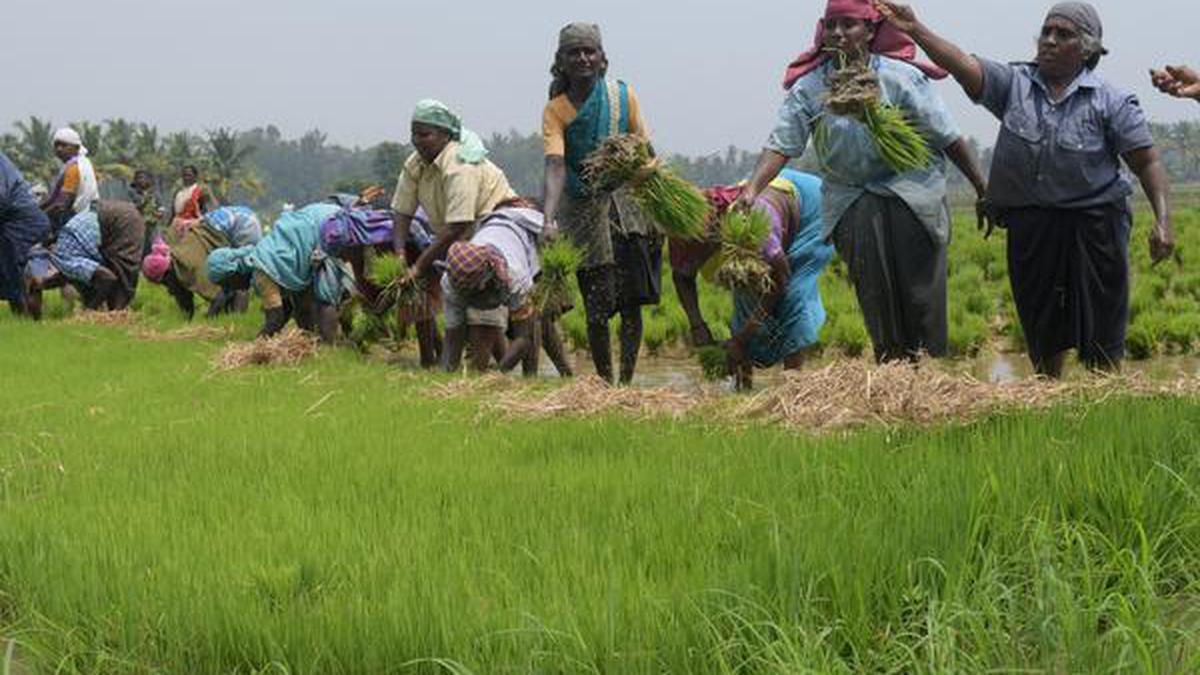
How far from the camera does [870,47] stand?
171 inches

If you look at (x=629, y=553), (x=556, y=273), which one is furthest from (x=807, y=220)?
(x=629, y=553)

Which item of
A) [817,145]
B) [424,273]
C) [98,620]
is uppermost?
[817,145]

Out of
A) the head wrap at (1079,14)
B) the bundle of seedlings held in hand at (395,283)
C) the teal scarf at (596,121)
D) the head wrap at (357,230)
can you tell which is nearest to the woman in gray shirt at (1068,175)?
the head wrap at (1079,14)

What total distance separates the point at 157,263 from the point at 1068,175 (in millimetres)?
7508

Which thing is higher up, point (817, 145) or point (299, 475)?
point (817, 145)

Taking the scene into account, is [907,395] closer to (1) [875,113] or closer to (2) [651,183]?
(1) [875,113]

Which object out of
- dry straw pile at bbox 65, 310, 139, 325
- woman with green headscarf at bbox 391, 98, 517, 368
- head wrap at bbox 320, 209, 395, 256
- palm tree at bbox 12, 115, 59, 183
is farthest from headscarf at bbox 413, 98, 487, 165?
palm tree at bbox 12, 115, 59, 183

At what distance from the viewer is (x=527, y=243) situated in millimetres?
6152

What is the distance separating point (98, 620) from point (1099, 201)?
3.47 meters

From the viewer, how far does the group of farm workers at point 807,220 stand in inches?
165

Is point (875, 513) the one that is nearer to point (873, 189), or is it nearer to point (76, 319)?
point (873, 189)

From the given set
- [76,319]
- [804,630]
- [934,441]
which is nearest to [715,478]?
[934,441]

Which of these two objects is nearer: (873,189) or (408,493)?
(408,493)

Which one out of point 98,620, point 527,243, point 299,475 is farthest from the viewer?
point 527,243
